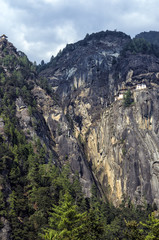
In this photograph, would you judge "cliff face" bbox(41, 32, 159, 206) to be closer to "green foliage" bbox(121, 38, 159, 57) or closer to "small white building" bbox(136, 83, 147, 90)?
"small white building" bbox(136, 83, 147, 90)

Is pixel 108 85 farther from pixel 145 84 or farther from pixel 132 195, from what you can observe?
pixel 132 195

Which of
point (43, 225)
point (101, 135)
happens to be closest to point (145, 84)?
point (101, 135)

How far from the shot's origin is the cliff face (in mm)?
93750

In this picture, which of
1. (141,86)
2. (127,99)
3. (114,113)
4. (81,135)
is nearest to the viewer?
(127,99)

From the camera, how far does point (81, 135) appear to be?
123 meters

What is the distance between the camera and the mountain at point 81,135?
61969 millimetres

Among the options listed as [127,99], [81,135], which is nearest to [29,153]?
[81,135]

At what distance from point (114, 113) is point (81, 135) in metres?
22.4

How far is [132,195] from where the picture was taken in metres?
89.8

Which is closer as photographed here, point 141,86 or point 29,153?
point 29,153

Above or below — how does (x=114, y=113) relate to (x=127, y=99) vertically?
below

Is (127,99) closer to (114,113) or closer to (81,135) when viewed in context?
(114,113)

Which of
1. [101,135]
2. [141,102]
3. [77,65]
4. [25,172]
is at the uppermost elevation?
[77,65]

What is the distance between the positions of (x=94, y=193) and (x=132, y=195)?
1585 cm
